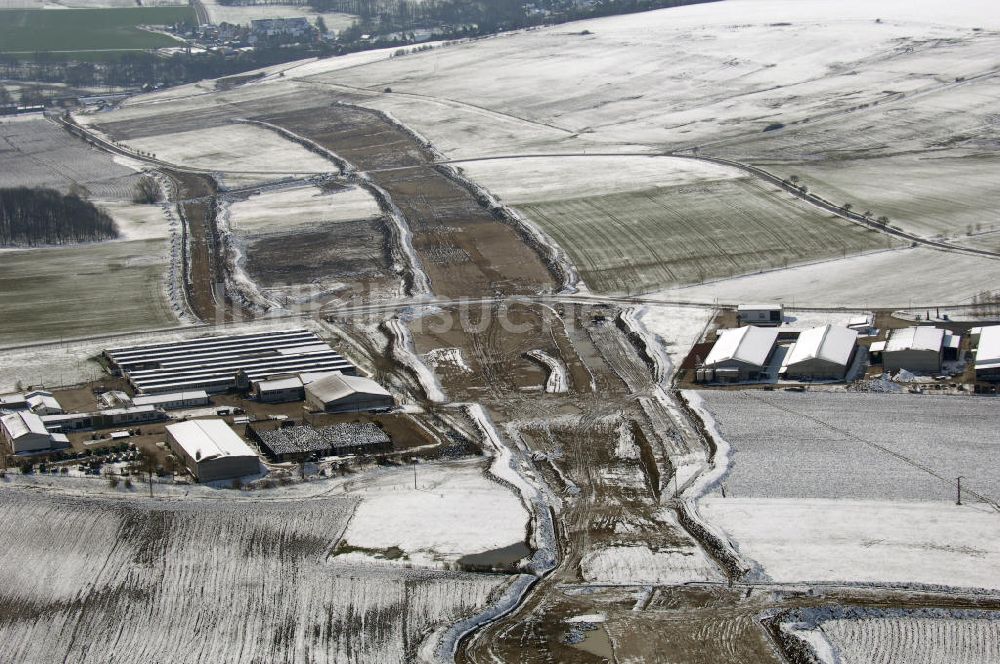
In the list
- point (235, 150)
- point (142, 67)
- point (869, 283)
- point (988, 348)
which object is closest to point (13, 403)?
point (988, 348)

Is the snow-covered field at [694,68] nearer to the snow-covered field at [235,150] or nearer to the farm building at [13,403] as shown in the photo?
the snow-covered field at [235,150]

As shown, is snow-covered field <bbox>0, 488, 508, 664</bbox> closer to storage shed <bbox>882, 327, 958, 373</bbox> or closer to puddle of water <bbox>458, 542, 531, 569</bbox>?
puddle of water <bbox>458, 542, 531, 569</bbox>

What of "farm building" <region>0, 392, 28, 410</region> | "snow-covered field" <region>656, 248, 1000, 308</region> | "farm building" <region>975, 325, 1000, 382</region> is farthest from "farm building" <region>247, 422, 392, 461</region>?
"snow-covered field" <region>656, 248, 1000, 308</region>

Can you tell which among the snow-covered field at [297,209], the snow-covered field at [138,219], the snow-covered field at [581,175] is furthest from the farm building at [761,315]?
the snow-covered field at [138,219]

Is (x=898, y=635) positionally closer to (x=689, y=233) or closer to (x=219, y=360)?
(x=219, y=360)

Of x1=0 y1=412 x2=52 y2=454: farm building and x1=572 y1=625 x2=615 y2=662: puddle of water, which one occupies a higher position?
x1=572 y1=625 x2=615 y2=662: puddle of water

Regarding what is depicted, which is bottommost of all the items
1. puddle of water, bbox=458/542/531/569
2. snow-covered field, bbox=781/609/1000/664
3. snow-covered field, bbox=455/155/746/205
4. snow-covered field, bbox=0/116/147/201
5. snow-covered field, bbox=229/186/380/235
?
snow-covered field, bbox=0/116/147/201

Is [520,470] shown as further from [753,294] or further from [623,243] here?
[623,243]
